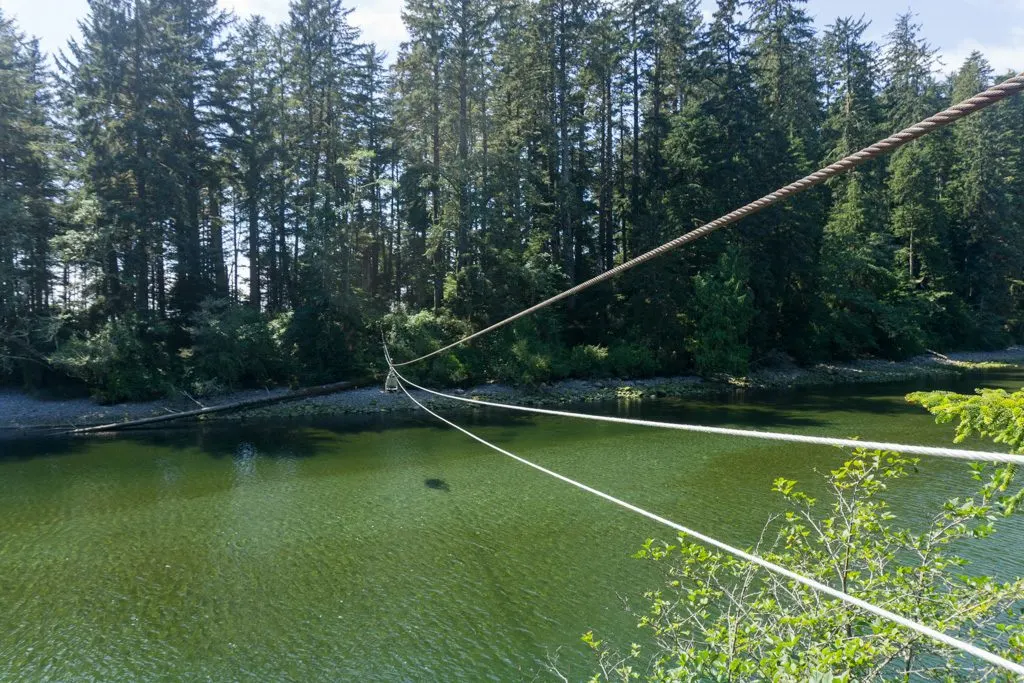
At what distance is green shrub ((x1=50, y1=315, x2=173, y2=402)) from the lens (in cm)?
1822

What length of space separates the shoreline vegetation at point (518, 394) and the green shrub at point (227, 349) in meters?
0.62

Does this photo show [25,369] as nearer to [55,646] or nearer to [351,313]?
[351,313]

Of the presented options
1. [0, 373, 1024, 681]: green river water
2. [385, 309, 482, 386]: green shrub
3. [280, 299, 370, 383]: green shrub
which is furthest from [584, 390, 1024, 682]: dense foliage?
[280, 299, 370, 383]: green shrub

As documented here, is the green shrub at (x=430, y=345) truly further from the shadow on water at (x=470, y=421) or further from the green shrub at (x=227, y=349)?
the green shrub at (x=227, y=349)

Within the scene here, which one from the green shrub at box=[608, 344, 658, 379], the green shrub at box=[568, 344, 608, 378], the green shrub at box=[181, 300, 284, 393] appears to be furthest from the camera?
the green shrub at box=[608, 344, 658, 379]

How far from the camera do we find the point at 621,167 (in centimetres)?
2728

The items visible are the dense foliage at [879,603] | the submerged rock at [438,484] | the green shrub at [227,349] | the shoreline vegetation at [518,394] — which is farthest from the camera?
the green shrub at [227,349]

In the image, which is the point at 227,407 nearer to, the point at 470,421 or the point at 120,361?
the point at 120,361

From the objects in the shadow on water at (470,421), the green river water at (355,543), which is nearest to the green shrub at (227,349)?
the shadow on water at (470,421)

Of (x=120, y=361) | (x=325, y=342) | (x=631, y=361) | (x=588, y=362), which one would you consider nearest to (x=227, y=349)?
(x=120, y=361)

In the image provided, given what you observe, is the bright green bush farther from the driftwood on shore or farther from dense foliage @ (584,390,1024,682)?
dense foliage @ (584,390,1024,682)

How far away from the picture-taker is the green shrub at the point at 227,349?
1986cm

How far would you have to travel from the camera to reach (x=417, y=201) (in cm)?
2548

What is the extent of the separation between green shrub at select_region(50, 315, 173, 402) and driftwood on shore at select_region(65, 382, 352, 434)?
5.27 ft
